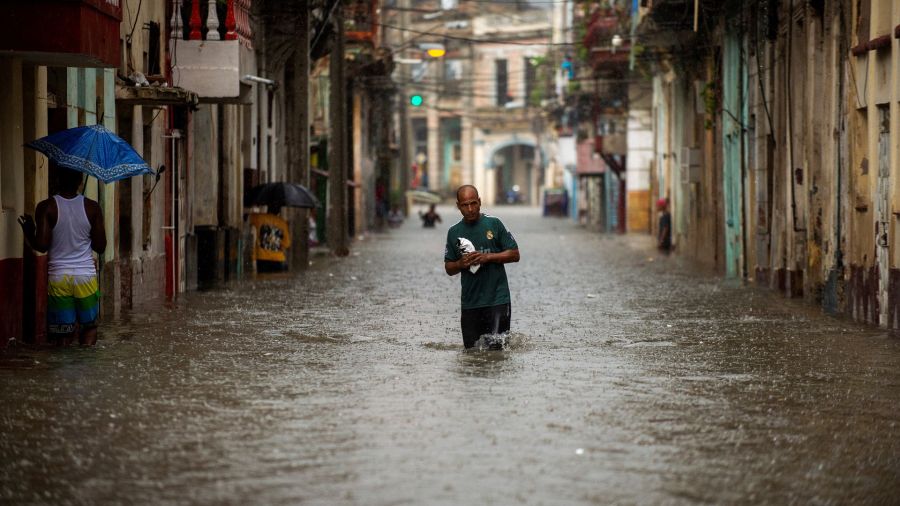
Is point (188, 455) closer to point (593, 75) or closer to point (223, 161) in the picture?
point (223, 161)

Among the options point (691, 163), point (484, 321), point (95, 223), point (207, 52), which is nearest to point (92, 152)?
point (95, 223)

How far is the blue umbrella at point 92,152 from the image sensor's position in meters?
14.3

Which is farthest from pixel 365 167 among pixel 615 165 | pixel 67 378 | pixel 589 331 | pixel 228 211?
pixel 67 378

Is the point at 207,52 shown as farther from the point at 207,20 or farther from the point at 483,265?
the point at 483,265

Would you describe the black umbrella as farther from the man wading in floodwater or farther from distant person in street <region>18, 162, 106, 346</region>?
the man wading in floodwater

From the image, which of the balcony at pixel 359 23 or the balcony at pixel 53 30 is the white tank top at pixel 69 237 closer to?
the balcony at pixel 53 30

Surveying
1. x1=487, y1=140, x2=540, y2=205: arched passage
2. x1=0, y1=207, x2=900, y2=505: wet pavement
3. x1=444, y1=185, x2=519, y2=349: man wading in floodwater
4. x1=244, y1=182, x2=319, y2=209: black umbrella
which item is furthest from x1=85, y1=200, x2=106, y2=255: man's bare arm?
x1=487, y1=140, x2=540, y2=205: arched passage

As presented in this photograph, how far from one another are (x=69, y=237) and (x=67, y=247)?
82mm

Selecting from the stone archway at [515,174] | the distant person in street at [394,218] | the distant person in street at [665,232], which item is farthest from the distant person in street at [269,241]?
the stone archway at [515,174]

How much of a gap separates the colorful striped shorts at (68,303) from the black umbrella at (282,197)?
13.1 metres

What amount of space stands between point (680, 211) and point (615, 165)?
14316 millimetres

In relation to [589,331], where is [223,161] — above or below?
above

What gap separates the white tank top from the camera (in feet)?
46.1

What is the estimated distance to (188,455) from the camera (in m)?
8.59
